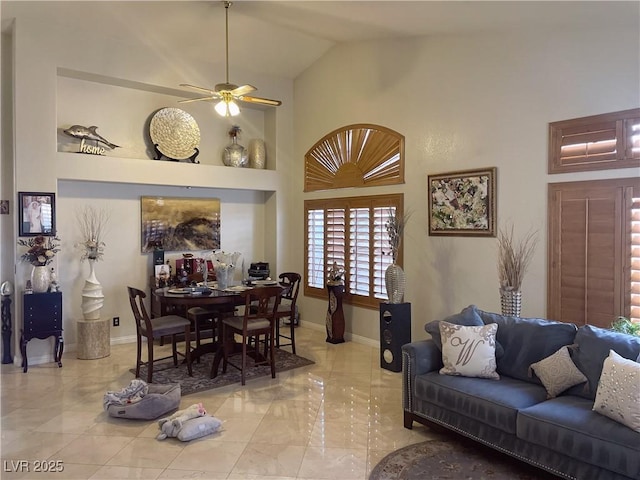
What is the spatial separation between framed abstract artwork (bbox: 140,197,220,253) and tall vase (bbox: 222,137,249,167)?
60 cm

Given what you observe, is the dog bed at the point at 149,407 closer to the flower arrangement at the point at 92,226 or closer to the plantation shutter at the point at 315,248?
the flower arrangement at the point at 92,226

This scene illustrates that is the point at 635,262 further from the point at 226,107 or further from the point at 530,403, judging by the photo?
the point at 226,107

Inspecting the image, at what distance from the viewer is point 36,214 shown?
5199 millimetres

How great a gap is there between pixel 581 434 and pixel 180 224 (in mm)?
5529

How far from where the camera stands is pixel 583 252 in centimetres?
402

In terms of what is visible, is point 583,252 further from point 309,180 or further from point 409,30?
point 309,180

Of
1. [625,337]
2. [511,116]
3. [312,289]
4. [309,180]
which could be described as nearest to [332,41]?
[309,180]

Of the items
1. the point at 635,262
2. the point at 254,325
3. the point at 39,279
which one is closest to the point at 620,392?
the point at 635,262

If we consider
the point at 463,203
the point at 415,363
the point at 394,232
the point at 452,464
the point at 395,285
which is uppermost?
the point at 463,203

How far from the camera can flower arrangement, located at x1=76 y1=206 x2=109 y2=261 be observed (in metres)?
5.88

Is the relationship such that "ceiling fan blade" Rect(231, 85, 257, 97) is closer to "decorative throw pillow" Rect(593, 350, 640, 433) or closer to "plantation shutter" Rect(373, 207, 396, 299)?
"plantation shutter" Rect(373, 207, 396, 299)

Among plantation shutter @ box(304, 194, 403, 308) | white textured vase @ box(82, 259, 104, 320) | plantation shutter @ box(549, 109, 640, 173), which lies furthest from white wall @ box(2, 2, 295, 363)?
plantation shutter @ box(549, 109, 640, 173)

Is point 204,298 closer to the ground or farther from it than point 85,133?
closer to the ground

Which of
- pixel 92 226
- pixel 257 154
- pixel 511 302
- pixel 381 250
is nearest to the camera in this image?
pixel 511 302
